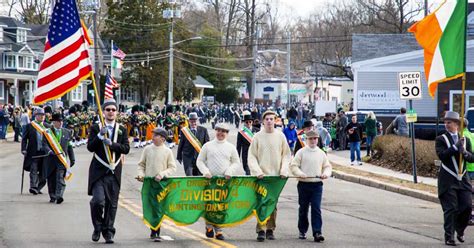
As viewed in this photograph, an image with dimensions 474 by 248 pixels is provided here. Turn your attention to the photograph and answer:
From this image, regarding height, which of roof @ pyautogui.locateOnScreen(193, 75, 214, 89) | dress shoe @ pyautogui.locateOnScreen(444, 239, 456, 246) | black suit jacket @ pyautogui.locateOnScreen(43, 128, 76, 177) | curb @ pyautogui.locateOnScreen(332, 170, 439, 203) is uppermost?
roof @ pyautogui.locateOnScreen(193, 75, 214, 89)

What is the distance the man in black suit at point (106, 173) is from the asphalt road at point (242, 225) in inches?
11.9

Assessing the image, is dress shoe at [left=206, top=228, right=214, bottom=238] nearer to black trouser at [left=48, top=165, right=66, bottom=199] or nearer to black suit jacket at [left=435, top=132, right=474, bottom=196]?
black suit jacket at [left=435, top=132, right=474, bottom=196]

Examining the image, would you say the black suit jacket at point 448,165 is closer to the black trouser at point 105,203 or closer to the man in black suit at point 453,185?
the man in black suit at point 453,185

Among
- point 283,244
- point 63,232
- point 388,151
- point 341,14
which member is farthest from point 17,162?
point 341,14

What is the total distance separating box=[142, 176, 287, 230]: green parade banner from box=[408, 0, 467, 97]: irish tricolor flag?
374 cm

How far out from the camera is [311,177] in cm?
1225

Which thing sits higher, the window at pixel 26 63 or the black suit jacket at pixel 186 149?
the window at pixel 26 63

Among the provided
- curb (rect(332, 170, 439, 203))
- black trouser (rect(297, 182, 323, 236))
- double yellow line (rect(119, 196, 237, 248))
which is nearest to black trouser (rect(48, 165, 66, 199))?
double yellow line (rect(119, 196, 237, 248))

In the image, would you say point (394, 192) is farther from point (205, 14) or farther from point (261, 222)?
point (205, 14)

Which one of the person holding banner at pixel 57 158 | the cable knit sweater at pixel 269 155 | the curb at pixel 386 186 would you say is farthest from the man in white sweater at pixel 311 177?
the curb at pixel 386 186

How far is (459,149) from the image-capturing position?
40.4ft

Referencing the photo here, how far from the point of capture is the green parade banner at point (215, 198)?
12.4m

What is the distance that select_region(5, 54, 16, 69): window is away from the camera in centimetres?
7181

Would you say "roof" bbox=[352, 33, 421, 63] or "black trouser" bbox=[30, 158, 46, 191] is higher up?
"roof" bbox=[352, 33, 421, 63]
